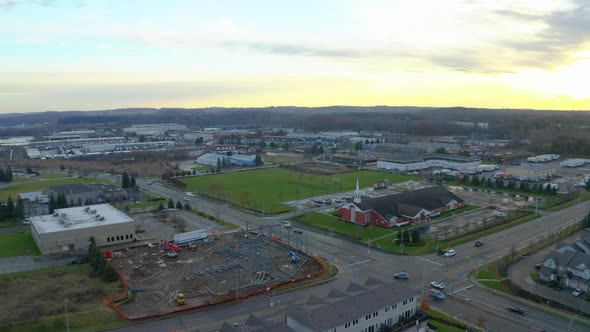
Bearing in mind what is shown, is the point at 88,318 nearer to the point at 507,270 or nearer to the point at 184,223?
the point at 184,223

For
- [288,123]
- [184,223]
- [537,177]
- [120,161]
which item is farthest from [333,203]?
[288,123]

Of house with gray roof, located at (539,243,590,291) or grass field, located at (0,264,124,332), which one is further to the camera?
house with gray roof, located at (539,243,590,291)

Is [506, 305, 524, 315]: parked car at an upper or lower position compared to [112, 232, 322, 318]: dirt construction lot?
upper

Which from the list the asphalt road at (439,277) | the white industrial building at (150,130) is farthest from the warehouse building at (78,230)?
the white industrial building at (150,130)

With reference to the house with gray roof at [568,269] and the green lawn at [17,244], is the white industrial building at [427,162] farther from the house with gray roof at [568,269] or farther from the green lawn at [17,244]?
the green lawn at [17,244]

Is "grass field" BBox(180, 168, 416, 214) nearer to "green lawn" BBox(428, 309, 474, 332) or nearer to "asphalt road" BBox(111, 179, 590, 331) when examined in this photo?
"asphalt road" BBox(111, 179, 590, 331)

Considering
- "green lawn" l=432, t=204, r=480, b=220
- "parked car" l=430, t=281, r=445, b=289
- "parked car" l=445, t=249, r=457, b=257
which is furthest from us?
"green lawn" l=432, t=204, r=480, b=220

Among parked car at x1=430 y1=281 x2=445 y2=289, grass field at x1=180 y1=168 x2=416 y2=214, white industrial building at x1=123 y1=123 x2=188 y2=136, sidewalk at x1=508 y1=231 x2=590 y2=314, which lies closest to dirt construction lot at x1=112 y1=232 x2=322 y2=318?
parked car at x1=430 y1=281 x2=445 y2=289
